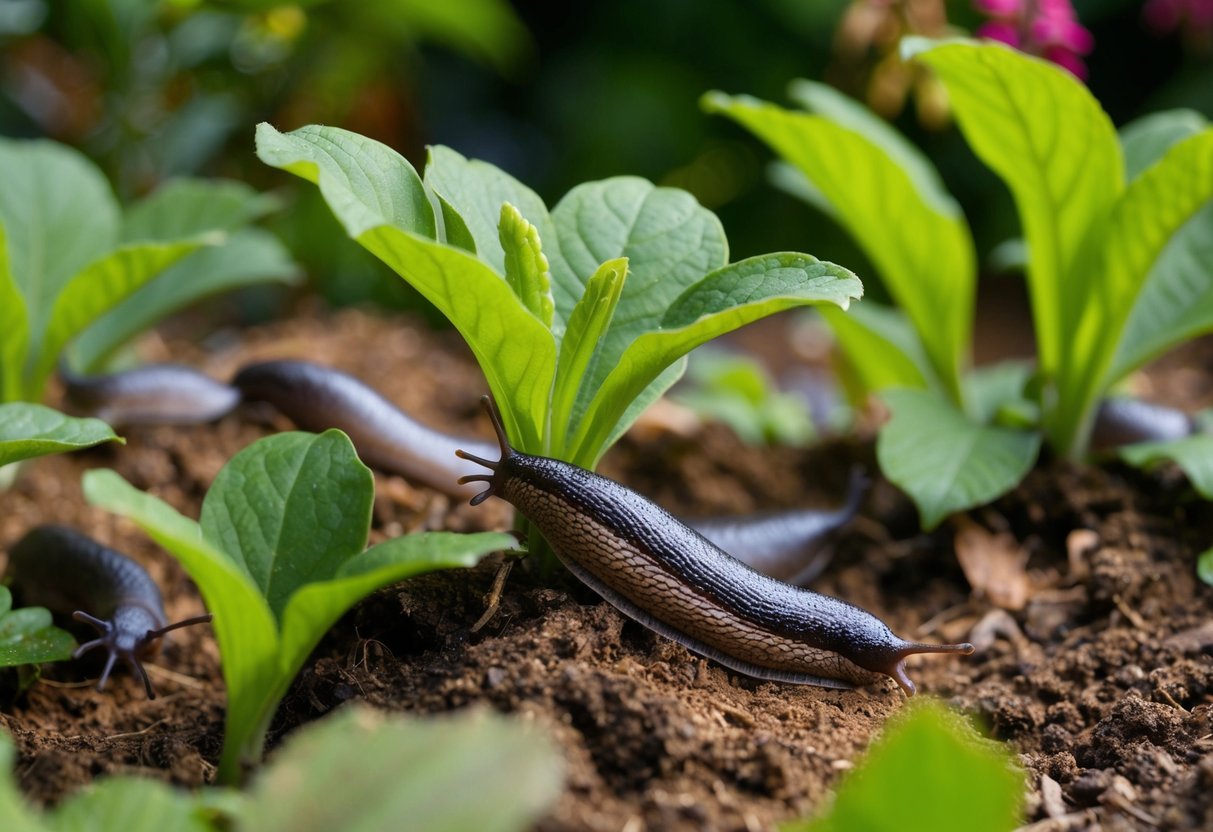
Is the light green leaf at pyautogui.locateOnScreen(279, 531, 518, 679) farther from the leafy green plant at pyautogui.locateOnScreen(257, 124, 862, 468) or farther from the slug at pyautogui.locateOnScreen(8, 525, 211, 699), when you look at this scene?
the slug at pyautogui.locateOnScreen(8, 525, 211, 699)

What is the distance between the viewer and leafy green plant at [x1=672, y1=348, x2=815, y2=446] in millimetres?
4137

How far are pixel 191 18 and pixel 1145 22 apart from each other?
5.65 meters

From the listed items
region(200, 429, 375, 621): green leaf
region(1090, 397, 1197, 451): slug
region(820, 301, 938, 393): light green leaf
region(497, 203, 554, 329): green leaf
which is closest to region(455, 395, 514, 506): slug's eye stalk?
region(497, 203, 554, 329): green leaf

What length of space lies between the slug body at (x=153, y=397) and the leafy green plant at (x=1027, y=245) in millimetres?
1868

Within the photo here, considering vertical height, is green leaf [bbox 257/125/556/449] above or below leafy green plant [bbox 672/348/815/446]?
above

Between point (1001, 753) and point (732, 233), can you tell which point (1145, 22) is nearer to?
point (732, 233)

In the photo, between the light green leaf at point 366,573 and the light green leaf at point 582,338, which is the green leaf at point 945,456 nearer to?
the light green leaf at point 582,338

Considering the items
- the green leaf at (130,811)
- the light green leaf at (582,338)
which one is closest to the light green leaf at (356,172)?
the light green leaf at (582,338)

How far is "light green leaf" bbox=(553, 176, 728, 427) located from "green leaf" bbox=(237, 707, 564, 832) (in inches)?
46.6

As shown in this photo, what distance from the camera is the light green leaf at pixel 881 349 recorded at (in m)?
3.79

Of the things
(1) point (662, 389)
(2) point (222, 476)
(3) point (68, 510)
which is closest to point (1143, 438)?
(1) point (662, 389)

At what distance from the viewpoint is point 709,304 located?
2.25 metres

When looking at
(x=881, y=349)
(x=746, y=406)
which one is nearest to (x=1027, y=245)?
(x=881, y=349)

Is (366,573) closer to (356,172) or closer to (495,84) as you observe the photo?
(356,172)
